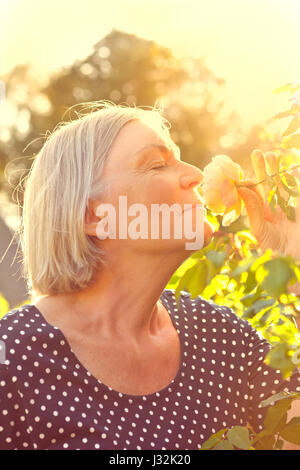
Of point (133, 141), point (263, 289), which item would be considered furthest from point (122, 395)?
point (263, 289)

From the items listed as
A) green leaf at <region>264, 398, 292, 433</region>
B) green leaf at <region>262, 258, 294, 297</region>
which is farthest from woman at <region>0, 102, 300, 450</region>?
green leaf at <region>262, 258, 294, 297</region>

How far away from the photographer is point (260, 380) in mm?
1743

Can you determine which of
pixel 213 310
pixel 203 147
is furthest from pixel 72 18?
pixel 213 310

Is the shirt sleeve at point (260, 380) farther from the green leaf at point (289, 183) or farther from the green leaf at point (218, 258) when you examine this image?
the green leaf at point (218, 258)

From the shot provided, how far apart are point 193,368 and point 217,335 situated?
149 mm

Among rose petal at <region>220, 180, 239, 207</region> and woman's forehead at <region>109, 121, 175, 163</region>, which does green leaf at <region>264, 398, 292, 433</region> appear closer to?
rose petal at <region>220, 180, 239, 207</region>

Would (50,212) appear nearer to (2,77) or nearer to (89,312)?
(89,312)

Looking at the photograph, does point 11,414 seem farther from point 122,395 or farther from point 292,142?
point 292,142

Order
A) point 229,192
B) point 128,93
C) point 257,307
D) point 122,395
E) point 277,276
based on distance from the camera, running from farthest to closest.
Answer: point 128,93
point 122,395
point 229,192
point 257,307
point 277,276

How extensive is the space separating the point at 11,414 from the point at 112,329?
1.10 ft

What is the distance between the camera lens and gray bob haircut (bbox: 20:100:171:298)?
66.7 inches

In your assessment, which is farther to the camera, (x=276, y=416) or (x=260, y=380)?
(x=260, y=380)
